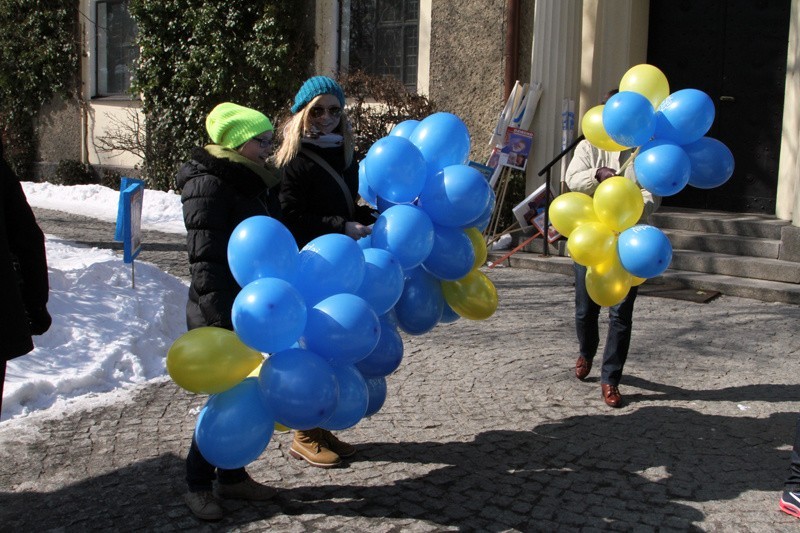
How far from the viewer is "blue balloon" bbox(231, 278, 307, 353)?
2873 millimetres

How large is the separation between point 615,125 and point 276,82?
9984mm

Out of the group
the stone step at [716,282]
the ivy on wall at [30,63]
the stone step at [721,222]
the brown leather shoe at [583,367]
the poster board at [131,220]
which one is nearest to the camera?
the brown leather shoe at [583,367]

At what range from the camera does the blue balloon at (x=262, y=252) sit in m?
3.01

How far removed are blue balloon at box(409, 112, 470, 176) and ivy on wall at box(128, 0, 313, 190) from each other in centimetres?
988

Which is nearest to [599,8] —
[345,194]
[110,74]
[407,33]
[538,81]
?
[538,81]

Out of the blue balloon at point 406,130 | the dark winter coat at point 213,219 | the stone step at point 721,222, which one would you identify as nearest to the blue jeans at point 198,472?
the dark winter coat at point 213,219

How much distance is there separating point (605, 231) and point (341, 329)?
174cm

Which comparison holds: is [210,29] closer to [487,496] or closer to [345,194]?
[345,194]

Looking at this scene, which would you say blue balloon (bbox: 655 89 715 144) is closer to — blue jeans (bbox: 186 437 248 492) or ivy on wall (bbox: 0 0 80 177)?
blue jeans (bbox: 186 437 248 492)

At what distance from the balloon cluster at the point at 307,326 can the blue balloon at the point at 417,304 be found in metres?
0.11

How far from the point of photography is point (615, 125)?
13.4 ft

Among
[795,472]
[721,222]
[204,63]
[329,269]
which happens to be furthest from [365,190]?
[204,63]

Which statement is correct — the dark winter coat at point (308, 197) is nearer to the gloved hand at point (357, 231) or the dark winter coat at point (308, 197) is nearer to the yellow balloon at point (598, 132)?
the gloved hand at point (357, 231)

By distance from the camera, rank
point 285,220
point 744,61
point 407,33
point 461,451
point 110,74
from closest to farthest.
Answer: point 285,220, point 461,451, point 744,61, point 407,33, point 110,74
